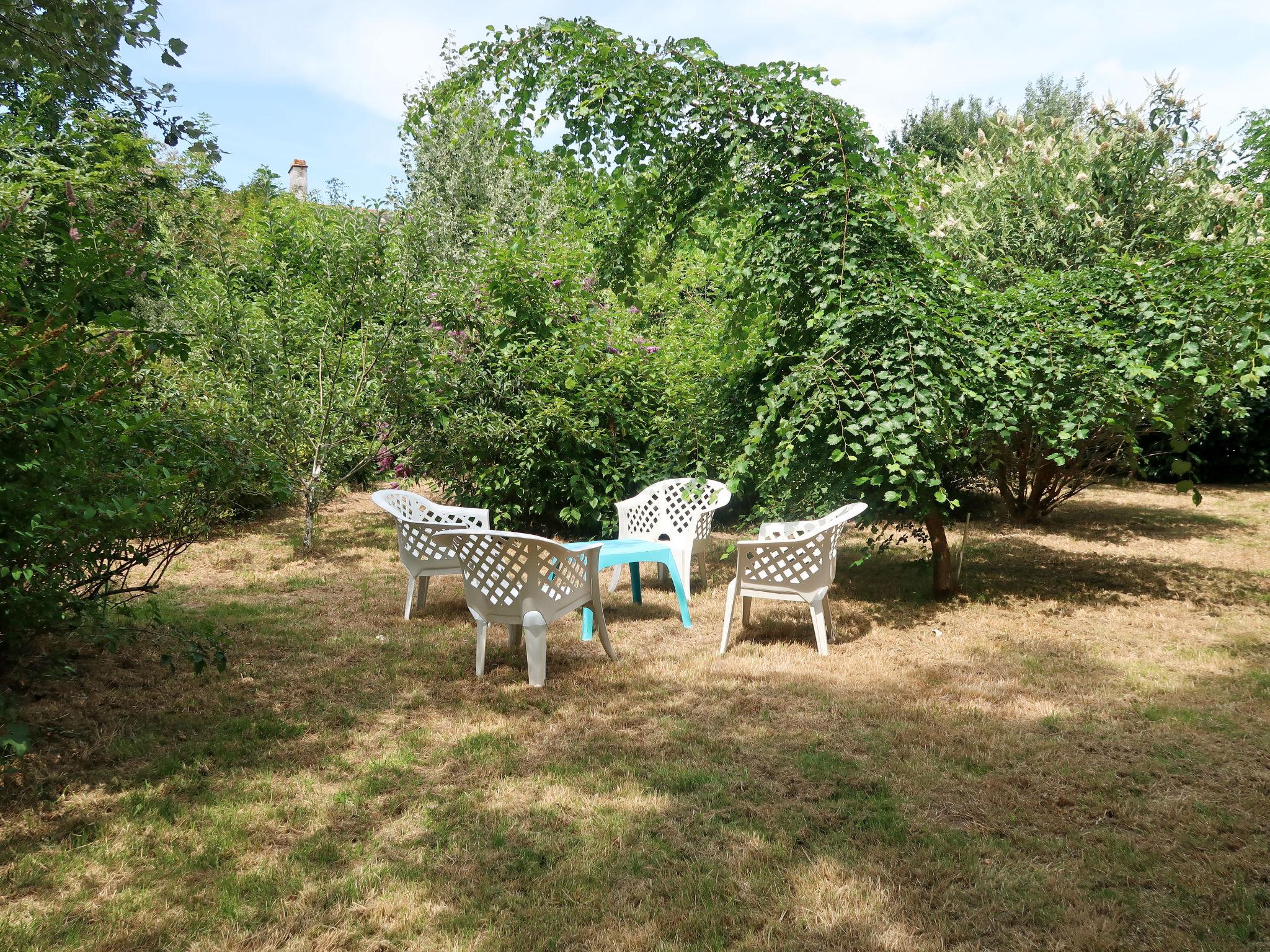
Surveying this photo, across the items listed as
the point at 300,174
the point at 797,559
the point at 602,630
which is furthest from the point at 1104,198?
the point at 300,174

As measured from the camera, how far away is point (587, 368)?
27.5ft

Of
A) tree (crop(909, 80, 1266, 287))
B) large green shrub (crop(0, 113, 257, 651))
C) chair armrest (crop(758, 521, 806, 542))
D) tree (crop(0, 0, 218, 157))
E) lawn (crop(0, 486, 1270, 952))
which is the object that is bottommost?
lawn (crop(0, 486, 1270, 952))

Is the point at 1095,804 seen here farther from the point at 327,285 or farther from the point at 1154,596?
the point at 327,285

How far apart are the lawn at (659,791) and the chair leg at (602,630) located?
105 millimetres

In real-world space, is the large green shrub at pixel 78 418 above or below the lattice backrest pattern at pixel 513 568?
above

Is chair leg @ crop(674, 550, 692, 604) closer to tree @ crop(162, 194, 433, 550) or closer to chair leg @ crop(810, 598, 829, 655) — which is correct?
chair leg @ crop(810, 598, 829, 655)

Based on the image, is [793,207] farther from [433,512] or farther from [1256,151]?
[1256,151]

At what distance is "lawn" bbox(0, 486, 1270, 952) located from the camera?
7.96 feet

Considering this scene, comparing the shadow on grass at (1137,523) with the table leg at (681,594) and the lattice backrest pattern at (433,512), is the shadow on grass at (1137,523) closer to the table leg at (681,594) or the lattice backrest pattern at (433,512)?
the table leg at (681,594)

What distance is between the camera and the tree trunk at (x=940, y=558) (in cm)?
636

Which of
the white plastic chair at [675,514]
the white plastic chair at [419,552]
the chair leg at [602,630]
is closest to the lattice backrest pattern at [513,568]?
the chair leg at [602,630]

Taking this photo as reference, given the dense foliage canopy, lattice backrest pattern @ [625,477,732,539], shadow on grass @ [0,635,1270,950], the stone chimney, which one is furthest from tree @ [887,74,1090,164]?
shadow on grass @ [0,635,1270,950]

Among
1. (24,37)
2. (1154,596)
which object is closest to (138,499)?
(24,37)

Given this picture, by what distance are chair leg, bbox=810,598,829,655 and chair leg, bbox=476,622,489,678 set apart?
196 cm
